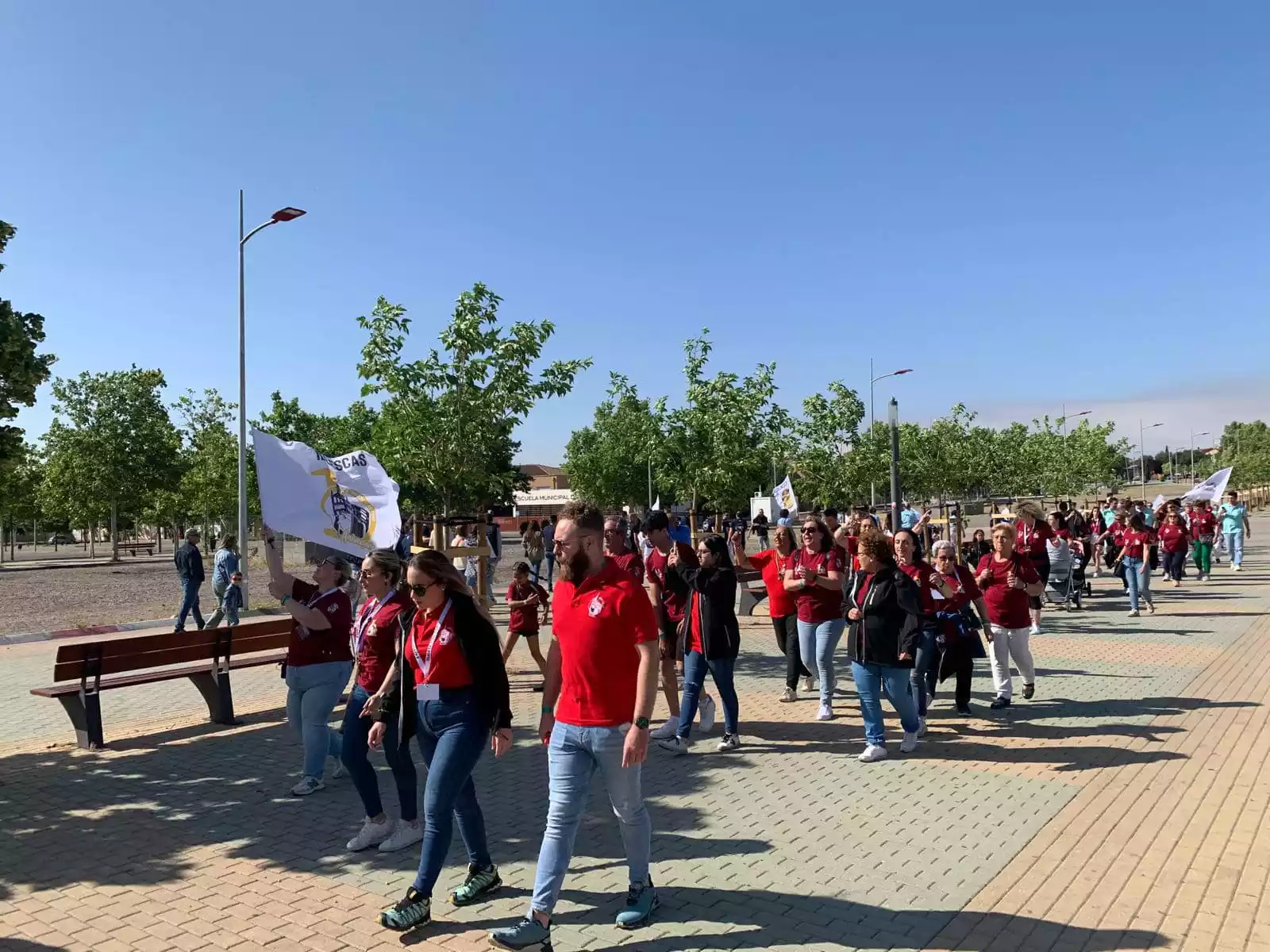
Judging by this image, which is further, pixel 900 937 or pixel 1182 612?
pixel 1182 612

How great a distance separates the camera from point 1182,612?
49.9 ft

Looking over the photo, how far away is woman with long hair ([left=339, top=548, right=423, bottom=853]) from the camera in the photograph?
5.19 m

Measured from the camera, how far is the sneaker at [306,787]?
625cm

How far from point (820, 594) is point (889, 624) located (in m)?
1.33

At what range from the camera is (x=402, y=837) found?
206 inches

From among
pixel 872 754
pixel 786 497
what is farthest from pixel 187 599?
pixel 786 497

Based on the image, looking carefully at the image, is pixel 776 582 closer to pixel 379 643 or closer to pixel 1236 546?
pixel 379 643

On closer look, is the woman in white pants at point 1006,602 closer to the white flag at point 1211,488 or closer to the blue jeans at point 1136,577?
the blue jeans at point 1136,577

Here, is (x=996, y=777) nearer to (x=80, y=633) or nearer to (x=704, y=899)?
(x=704, y=899)

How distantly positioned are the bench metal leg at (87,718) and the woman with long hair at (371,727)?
3535mm

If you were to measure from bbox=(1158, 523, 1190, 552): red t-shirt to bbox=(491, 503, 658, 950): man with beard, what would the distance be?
18.1 m

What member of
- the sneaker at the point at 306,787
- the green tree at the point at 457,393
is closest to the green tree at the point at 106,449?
the green tree at the point at 457,393

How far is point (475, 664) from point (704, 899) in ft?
5.09

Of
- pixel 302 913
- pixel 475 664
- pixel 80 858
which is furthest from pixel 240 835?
pixel 475 664
